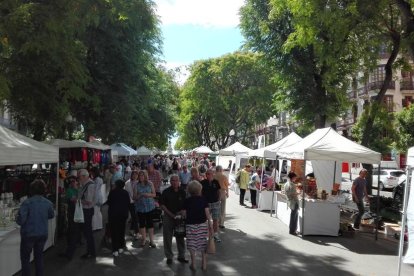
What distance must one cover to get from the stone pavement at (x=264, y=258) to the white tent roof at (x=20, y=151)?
2.02m

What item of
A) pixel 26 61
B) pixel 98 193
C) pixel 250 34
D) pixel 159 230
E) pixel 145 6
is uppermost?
pixel 250 34

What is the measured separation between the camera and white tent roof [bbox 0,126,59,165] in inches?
295

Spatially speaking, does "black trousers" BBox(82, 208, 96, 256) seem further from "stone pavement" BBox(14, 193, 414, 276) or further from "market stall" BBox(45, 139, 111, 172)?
"market stall" BBox(45, 139, 111, 172)

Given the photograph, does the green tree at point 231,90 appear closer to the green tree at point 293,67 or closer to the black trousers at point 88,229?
the green tree at point 293,67

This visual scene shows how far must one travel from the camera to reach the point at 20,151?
320 inches

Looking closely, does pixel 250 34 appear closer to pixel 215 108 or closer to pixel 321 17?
pixel 321 17

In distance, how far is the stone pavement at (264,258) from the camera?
8656 millimetres

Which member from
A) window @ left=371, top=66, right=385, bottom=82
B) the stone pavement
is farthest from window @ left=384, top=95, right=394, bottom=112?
the stone pavement

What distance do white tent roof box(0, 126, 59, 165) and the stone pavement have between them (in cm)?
202

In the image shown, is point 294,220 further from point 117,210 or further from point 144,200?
A: point 117,210

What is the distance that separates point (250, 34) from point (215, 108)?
29.5 metres

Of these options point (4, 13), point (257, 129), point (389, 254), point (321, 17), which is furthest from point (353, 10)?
point (257, 129)

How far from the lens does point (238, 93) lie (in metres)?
53.6

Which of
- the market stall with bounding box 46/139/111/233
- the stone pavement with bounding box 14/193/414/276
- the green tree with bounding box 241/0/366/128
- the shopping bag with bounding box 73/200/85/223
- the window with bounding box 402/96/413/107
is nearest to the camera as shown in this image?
the stone pavement with bounding box 14/193/414/276
